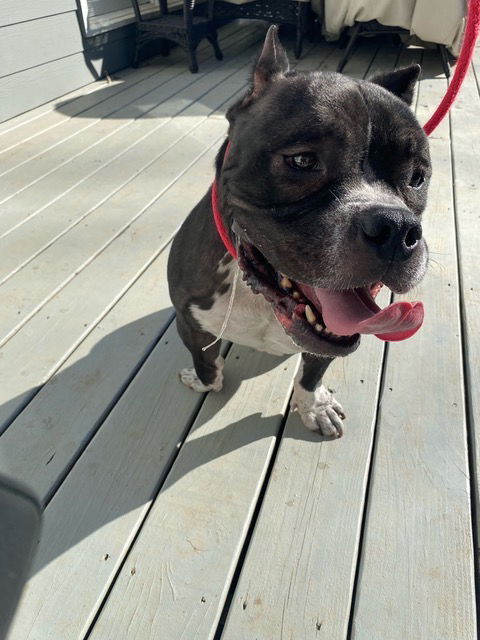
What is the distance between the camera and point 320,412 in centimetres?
178

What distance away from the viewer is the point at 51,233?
9.07ft

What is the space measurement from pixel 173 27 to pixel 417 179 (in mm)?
4775

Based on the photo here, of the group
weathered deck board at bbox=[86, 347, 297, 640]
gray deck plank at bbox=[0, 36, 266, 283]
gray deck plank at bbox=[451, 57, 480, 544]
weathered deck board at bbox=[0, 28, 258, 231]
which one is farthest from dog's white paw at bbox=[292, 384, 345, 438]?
weathered deck board at bbox=[0, 28, 258, 231]

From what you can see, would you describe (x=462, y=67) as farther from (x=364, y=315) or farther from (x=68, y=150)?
(x=68, y=150)

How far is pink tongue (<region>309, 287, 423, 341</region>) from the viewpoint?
4.01ft

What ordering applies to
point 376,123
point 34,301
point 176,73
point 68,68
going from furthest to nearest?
point 176,73 → point 68,68 → point 34,301 → point 376,123

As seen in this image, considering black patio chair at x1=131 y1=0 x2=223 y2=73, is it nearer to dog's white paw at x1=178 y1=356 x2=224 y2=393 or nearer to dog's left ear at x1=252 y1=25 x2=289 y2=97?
dog's left ear at x1=252 y1=25 x2=289 y2=97

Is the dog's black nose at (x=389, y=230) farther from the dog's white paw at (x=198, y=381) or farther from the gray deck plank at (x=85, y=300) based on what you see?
the gray deck plank at (x=85, y=300)

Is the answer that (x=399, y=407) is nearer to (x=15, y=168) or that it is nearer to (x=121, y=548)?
(x=121, y=548)

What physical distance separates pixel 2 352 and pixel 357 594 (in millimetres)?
1631

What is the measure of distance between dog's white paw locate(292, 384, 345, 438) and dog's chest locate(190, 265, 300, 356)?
0.64ft

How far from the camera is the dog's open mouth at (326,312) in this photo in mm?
1238

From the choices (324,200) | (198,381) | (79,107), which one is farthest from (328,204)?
(79,107)

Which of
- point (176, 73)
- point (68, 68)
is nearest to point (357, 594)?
point (68, 68)
